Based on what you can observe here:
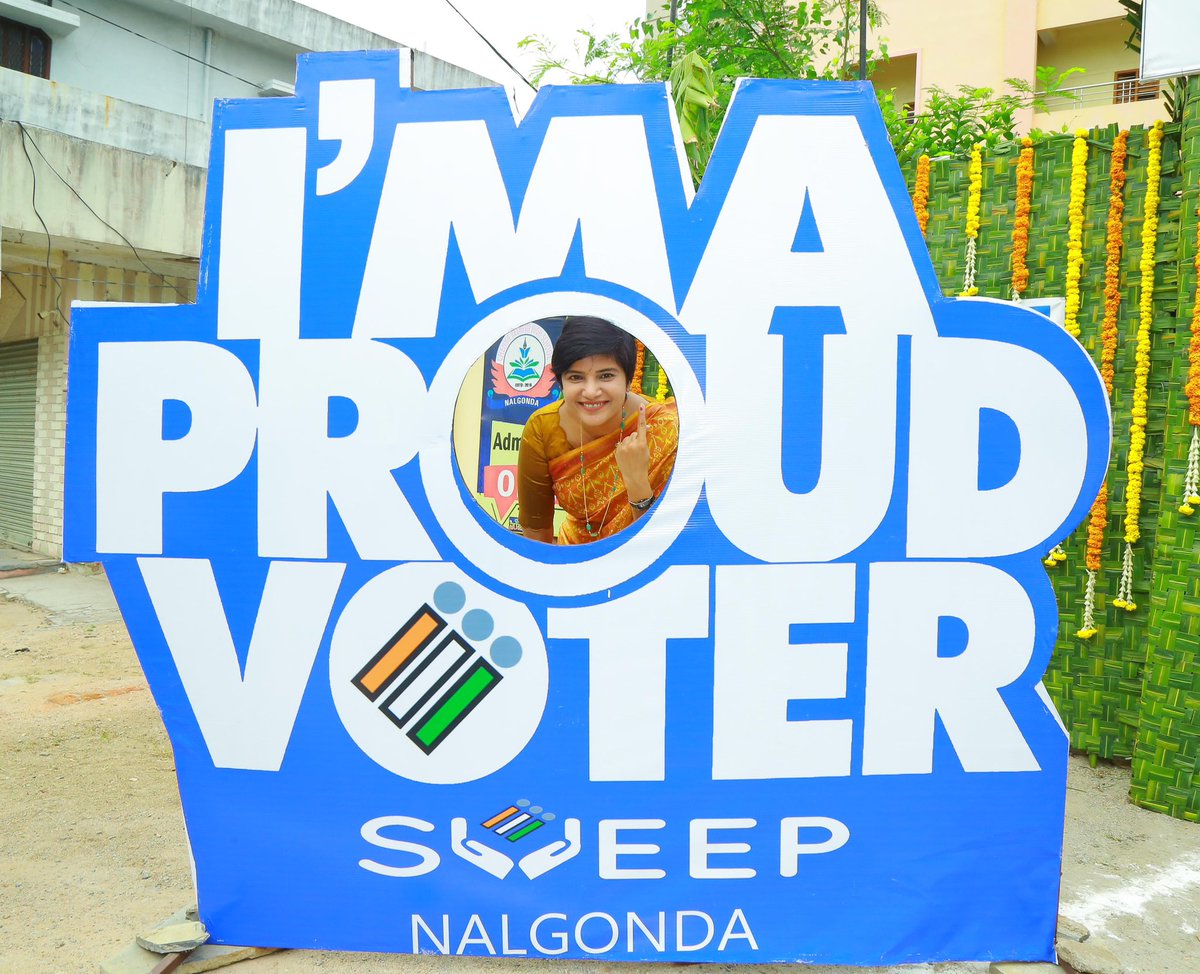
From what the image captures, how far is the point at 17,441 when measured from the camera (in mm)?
9734

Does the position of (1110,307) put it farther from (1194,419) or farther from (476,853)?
(476,853)

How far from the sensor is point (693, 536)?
2.24 metres

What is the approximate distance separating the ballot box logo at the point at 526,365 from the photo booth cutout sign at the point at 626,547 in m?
3.45

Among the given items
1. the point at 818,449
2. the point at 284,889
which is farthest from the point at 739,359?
the point at 284,889

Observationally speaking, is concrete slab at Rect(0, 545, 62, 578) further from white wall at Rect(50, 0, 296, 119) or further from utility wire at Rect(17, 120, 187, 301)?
white wall at Rect(50, 0, 296, 119)

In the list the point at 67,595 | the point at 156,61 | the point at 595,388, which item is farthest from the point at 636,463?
the point at 156,61

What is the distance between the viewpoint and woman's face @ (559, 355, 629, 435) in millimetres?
2549

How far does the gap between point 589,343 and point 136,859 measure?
2315mm

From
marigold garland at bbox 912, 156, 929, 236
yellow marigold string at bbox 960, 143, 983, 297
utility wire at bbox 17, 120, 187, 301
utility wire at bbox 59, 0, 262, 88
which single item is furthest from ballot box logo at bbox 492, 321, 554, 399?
utility wire at bbox 59, 0, 262, 88

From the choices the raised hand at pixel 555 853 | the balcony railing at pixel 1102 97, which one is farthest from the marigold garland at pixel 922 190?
the balcony railing at pixel 1102 97

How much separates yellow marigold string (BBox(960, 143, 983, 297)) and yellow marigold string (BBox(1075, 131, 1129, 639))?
1.74 ft

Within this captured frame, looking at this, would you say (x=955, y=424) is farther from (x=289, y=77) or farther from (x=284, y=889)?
(x=289, y=77)

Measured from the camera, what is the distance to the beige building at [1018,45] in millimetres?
13008

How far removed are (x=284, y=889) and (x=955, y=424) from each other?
2052 mm
